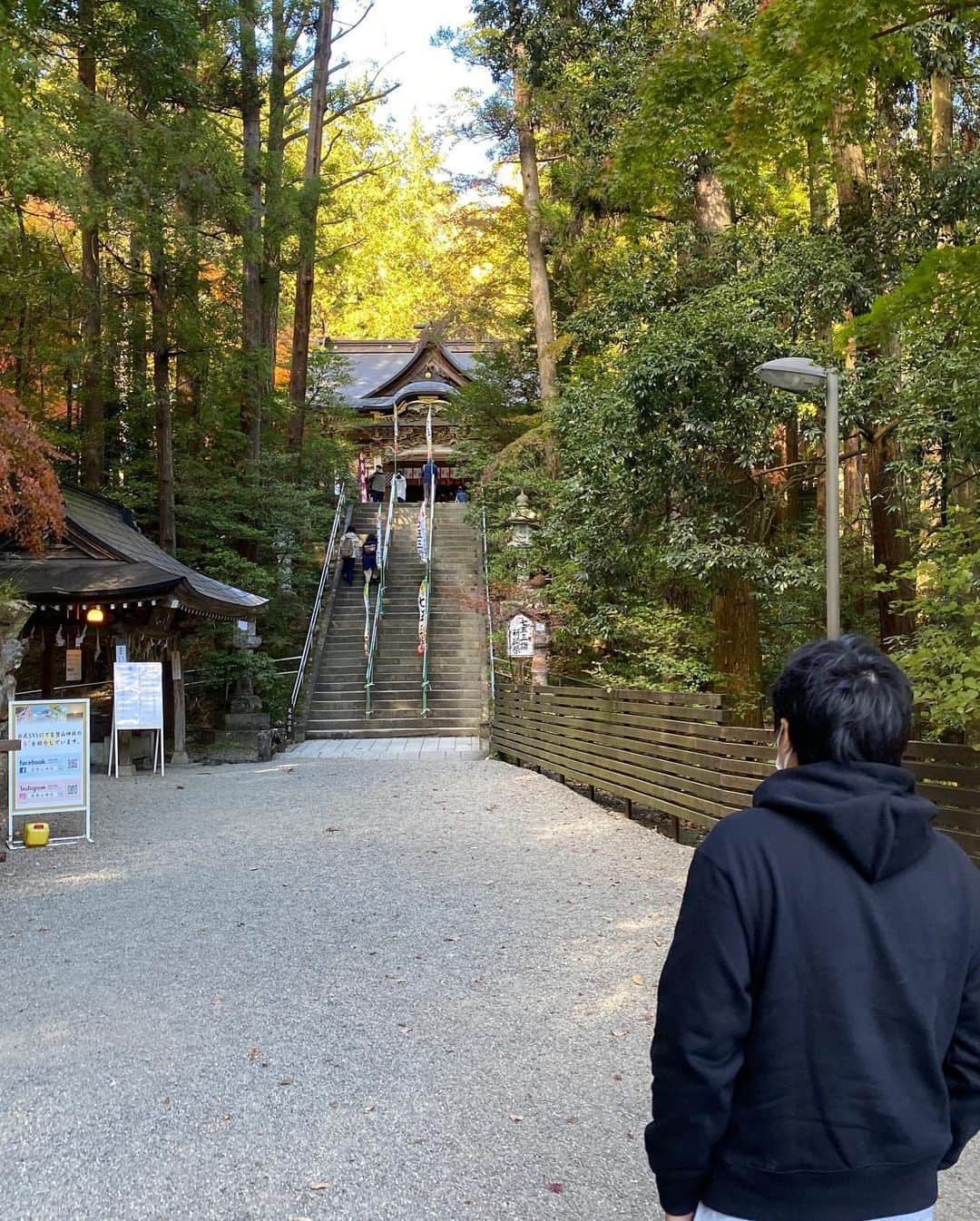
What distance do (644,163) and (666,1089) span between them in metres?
8.09

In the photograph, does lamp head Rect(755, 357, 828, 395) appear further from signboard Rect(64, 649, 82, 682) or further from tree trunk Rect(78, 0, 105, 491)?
signboard Rect(64, 649, 82, 682)

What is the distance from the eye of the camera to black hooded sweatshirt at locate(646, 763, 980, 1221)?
1.28 meters

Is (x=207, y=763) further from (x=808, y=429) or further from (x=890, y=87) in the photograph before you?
(x=890, y=87)

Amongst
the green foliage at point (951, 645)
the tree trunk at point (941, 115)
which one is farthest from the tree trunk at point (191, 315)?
the green foliage at point (951, 645)

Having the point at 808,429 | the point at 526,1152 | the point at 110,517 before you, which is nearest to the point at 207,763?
the point at 110,517

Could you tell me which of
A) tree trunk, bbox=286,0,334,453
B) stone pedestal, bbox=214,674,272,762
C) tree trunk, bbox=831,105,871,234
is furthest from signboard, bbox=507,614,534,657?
tree trunk, bbox=286,0,334,453

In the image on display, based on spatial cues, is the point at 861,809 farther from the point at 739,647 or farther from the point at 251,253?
the point at 251,253

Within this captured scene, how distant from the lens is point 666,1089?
131 centimetres

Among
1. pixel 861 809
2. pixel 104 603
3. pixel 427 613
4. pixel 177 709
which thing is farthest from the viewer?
pixel 427 613

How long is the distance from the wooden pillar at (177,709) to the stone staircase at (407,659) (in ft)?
8.57

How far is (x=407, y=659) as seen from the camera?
58.1 ft

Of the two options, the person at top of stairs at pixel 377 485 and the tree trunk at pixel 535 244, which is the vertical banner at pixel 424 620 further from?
the person at top of stairs at pixel 377 485

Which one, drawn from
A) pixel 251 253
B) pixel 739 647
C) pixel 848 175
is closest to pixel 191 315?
pixel 251 253

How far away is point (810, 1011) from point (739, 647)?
8.50 meters
